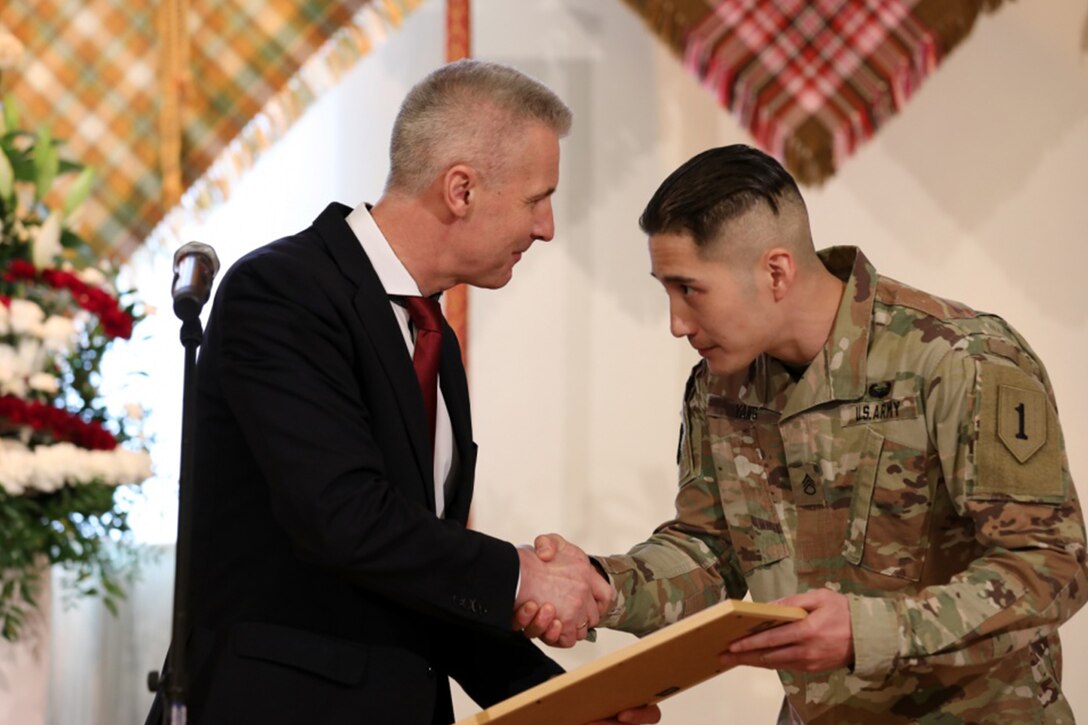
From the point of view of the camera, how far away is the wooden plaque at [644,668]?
5.48 ft

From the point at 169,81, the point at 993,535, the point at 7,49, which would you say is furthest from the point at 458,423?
the point at 169,81

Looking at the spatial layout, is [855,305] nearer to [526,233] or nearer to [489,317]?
[526,233]

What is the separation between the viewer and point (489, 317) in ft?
14.3

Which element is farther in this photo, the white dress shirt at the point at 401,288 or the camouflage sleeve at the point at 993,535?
the white dress shirt at the point at 401,288

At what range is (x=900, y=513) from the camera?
86.2 inches

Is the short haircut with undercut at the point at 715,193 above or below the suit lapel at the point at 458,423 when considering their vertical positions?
above

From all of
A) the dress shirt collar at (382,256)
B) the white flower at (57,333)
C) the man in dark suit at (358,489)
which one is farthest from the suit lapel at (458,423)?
the white flower at (57,333)

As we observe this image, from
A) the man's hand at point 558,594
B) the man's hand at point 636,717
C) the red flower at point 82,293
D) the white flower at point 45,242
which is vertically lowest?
the man's hand at point 636,717

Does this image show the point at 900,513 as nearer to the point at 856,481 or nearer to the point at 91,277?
the point at 856,481

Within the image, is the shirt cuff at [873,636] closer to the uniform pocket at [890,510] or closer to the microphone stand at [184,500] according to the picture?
the uniform pocket at [890,510]

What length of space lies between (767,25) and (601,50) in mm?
535

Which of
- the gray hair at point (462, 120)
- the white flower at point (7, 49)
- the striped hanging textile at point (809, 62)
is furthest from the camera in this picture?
the striped hanging textile at point (809, 62)

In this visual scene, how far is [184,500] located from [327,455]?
28 centimetres

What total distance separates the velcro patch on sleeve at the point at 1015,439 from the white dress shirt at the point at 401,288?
0.87 m
